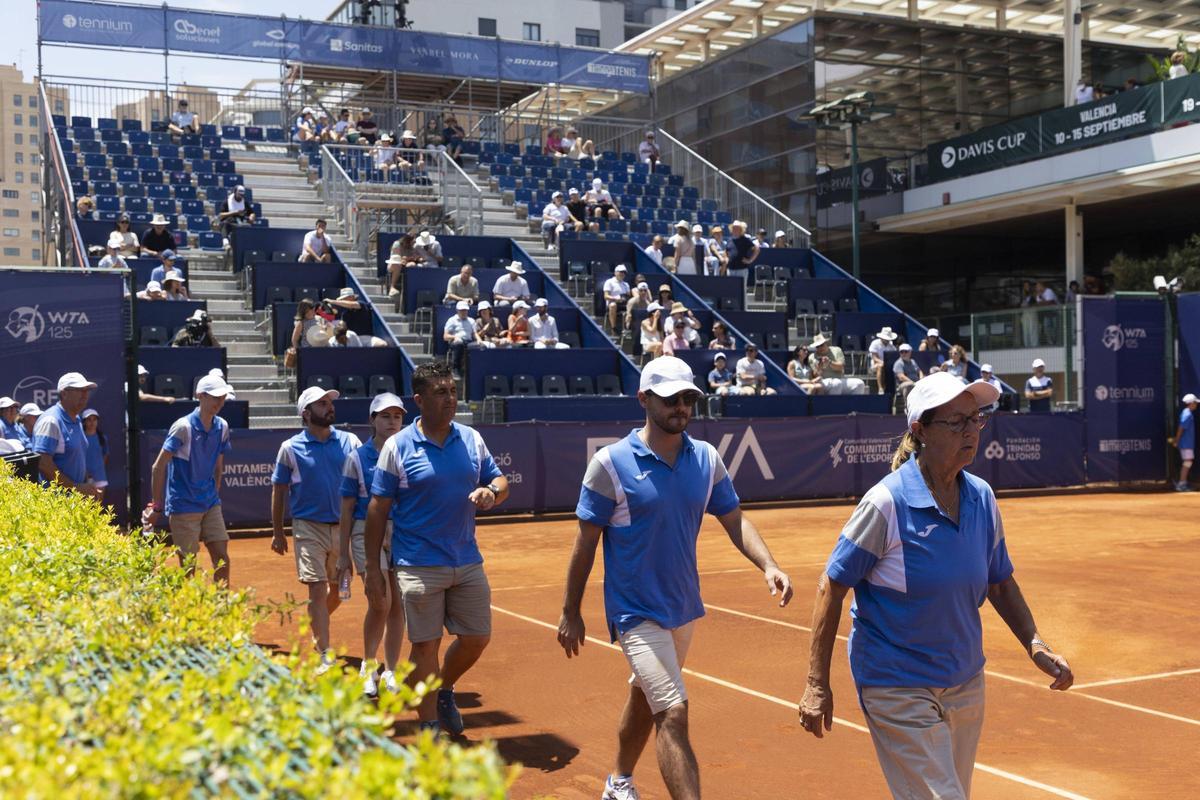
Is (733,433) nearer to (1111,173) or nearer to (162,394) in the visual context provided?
(162,394)

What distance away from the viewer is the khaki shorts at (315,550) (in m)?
9.37

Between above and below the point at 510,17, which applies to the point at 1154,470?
below

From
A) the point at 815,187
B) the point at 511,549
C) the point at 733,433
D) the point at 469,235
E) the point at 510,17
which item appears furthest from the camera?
the point at 510,17

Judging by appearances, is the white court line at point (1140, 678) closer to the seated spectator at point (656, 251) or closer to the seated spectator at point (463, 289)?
the seated spectator at point (463, 289)

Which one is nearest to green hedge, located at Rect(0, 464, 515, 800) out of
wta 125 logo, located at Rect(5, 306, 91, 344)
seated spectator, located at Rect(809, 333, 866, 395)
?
wta 125 logo, located at Rect(5, 306, 91, 344)

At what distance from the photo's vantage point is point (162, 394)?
20750 millimetres

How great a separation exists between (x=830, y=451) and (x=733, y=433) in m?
2.21

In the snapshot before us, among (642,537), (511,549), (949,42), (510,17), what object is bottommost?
(511,549)

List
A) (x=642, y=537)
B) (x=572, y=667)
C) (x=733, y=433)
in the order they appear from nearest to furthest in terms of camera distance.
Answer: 1. (x=642, y=537)
2. (x=572, y=667)
3. (x=733, y=433)

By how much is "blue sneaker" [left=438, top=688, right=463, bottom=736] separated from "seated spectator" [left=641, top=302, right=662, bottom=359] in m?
17.7

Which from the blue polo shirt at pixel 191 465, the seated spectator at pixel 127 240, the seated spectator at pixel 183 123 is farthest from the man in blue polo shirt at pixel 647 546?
the seated spectator at pixel 183 123

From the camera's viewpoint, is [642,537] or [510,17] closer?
[642,537]

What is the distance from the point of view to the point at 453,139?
3612 centimetres

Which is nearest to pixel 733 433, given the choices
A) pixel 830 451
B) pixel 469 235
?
pixel 830 451
